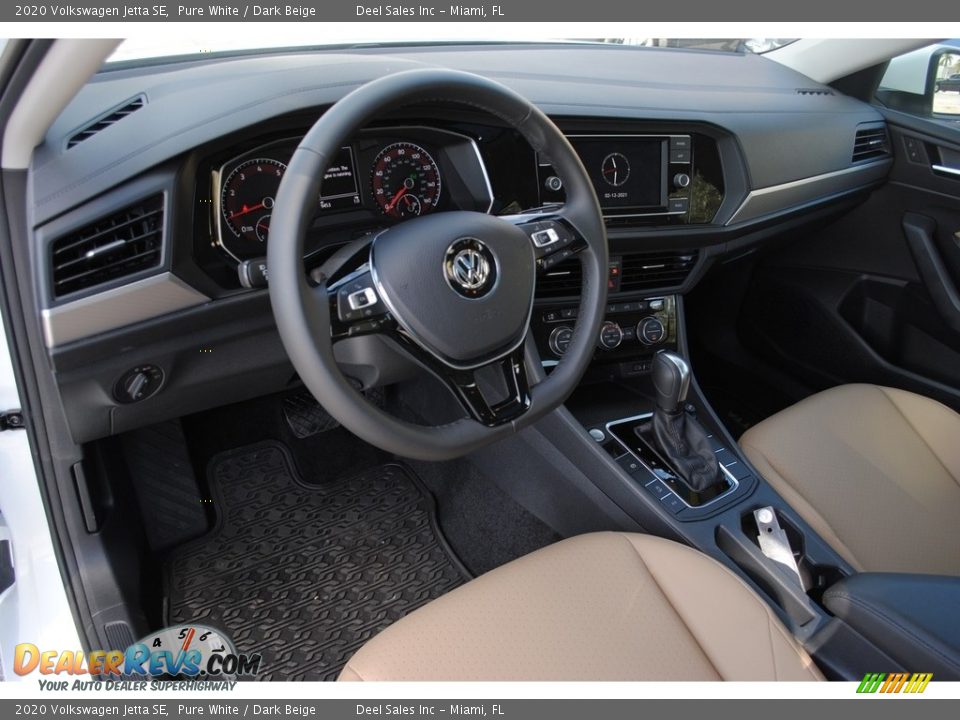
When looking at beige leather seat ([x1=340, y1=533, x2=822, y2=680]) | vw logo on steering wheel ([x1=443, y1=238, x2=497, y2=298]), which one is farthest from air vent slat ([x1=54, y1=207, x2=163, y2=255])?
beige leather seat ([x1=340, y1=533, x2=822, y2=680])

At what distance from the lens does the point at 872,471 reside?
163 centimetres

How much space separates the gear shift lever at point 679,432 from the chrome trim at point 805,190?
489mm

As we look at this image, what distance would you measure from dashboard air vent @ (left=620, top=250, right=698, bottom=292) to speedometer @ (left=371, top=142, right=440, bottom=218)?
0.57 metres

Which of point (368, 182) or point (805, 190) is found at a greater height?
point (368, 182)

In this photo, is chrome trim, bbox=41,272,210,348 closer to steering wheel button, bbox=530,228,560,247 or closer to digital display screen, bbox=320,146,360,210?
digital display screen, bbox=320,146,360,210

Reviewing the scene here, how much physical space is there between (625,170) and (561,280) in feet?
1.03

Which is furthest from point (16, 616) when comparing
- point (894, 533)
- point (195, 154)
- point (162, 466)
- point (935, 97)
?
point (935, 97)

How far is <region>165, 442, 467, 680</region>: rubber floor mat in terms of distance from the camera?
1706 mm

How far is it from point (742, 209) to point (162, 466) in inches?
64.3

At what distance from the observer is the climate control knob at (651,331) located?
1892mm

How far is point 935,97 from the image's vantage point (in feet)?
7.20

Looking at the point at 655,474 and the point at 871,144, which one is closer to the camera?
the point at 655,474

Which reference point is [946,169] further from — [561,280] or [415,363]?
[415,363]

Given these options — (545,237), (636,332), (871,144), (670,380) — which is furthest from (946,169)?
(545,237)
